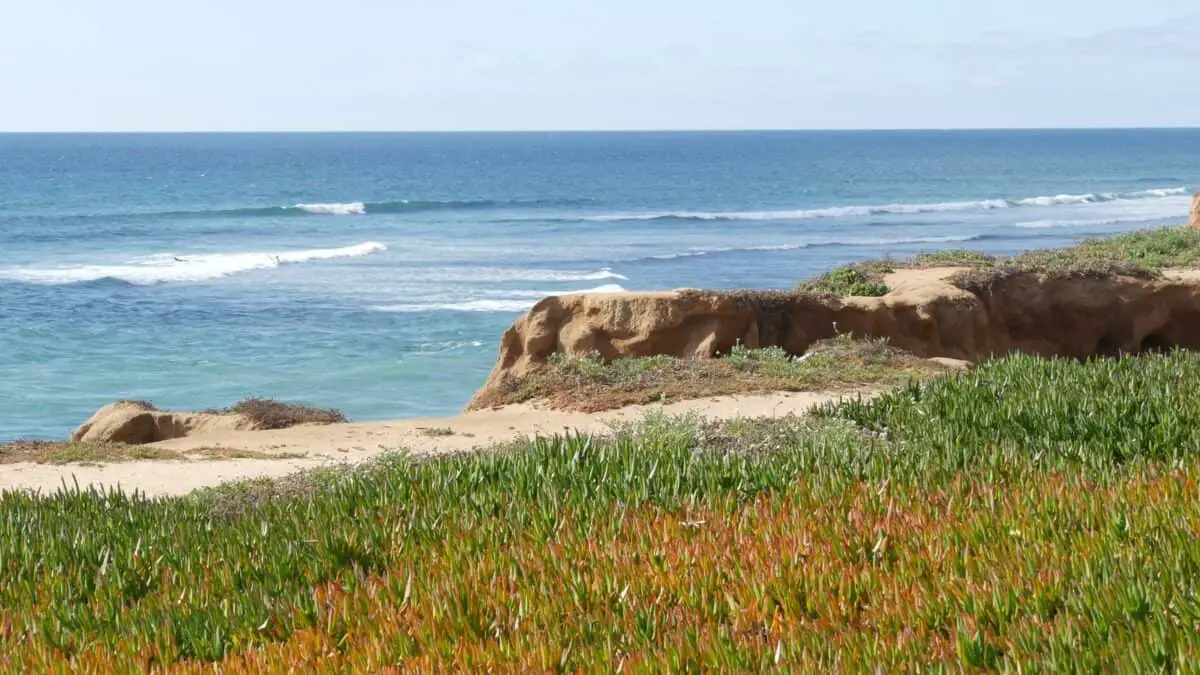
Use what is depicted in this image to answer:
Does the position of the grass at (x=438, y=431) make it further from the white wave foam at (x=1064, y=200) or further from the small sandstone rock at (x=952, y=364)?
the white wave foam at (x=1064, y=200)

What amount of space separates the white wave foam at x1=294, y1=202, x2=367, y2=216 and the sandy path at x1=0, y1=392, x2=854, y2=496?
192ft

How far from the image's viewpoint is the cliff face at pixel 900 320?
17578 millimetres

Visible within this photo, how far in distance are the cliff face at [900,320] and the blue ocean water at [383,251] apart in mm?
5781

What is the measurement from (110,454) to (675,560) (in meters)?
9.00

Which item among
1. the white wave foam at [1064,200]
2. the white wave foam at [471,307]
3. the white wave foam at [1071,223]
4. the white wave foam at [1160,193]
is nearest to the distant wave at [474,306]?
the white wave foam at [471,307]

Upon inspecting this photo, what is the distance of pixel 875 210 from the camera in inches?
2869

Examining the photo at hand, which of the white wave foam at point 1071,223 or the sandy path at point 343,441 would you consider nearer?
the sandy path at point 343,441

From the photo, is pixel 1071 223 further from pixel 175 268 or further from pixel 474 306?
pixel 175 268

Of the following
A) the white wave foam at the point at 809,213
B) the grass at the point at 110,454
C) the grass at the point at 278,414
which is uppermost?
the grass at the point at 110,454

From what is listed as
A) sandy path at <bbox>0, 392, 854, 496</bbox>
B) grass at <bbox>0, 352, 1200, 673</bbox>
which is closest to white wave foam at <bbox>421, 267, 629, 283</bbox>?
sandy path at <bbox>0, 392, 854, 496</bbox>

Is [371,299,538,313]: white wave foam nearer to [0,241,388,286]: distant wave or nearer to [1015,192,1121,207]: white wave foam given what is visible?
[0,241,388,286]: distant wave

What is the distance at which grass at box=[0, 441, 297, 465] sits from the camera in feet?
43.5

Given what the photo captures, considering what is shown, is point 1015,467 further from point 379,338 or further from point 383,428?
point 379,338

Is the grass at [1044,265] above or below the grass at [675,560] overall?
below
